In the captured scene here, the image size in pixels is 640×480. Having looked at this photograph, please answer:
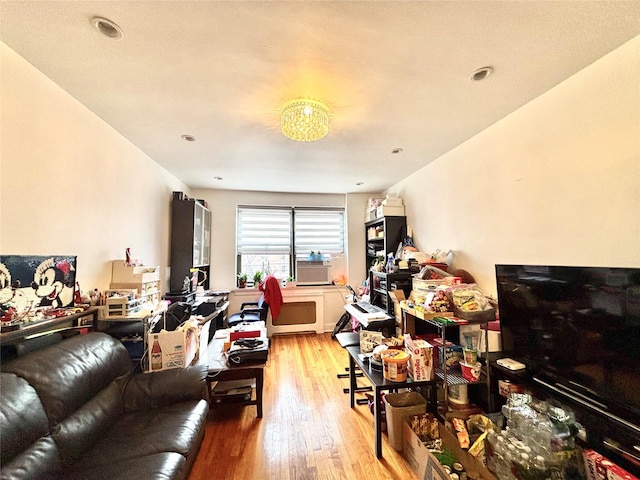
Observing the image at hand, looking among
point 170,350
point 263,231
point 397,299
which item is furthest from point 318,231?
point 170,350

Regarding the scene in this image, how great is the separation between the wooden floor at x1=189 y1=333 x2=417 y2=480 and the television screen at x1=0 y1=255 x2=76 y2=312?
1.49m

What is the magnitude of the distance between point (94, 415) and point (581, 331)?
280 centimetres

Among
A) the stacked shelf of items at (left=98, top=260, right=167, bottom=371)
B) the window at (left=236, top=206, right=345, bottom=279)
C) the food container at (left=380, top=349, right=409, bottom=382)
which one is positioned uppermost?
the window at (left=236, top=206, right=345, bottom=279)

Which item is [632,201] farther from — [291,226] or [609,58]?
[291,226]

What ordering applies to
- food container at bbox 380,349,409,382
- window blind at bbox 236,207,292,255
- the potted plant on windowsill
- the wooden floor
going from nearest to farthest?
1. the wooden floor
2. food container at bbox 380,349,409,382
3. the potted plant on windowsill
4. window blind at bbox 236,207,292,255

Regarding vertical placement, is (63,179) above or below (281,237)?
above

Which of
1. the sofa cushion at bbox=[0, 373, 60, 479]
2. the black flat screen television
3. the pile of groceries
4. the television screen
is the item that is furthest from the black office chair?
the black flat screen television

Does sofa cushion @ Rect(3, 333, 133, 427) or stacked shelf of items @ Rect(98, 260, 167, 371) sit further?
stacked shelf of items @ Rect(98, 260, 167, 371)

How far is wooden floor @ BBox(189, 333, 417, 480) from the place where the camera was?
5.67 ft

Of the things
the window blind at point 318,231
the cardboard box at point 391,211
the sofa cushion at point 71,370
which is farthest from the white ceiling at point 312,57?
the window blind at point 318,231

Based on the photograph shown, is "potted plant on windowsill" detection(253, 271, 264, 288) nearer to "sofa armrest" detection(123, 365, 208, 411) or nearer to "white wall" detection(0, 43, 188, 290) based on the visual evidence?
"white wall" detection(0, 43, 188, 290)

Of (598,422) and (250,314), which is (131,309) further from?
(598,422)

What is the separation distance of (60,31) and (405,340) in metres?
2.81

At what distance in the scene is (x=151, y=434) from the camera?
1.49m
